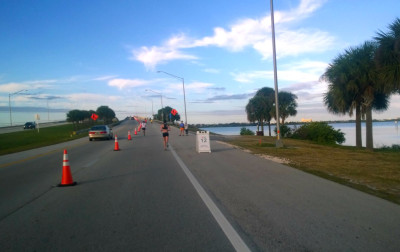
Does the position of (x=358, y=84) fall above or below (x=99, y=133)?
above

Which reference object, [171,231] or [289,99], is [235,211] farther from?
[289,99]

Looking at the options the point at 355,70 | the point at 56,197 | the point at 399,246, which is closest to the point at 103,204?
the point at 56,197

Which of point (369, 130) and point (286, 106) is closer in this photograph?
point (369, 130)

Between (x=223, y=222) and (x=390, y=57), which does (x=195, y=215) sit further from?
(x=390, y=57)

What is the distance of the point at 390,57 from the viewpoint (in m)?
18.0

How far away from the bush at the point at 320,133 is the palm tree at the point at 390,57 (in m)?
16.1

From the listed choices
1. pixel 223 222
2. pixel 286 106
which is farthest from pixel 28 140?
pixel 223 222

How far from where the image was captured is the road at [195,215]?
5.04 m

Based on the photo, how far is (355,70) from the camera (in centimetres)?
2289

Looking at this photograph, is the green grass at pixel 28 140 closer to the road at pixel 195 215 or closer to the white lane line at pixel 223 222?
the road at pixel 195 215

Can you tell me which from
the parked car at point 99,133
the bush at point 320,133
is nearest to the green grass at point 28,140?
the parked car at point 99,133

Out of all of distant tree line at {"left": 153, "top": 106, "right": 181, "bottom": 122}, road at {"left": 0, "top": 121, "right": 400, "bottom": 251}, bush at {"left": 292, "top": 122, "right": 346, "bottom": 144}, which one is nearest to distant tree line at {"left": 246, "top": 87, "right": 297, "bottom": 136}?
bush at {"left": 292, "top": 122, "right": 346, "bottom": 144}

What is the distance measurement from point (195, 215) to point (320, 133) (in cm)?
3102

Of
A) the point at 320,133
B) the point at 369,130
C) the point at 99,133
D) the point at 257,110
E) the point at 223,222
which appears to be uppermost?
the point at 257,110
